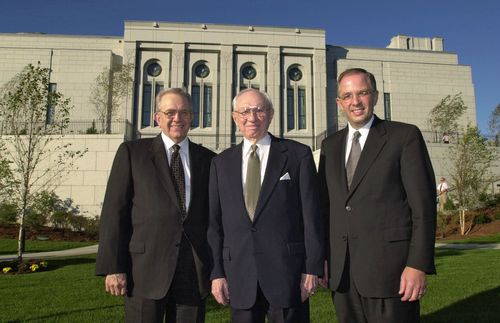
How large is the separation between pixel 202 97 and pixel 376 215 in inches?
1454

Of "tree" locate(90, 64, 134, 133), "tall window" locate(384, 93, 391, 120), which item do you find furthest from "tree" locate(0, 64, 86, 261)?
"tall window" locate(384, 93, 391, 120)

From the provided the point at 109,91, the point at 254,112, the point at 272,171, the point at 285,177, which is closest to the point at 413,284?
the point at 285,177

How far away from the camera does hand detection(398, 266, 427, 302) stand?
3.08m

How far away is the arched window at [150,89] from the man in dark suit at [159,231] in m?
35.1

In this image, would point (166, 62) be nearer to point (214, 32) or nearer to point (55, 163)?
point (214, 32)

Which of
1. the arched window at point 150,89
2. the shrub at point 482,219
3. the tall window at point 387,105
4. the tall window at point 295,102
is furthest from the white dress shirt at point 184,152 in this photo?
the tall window at point 387,105

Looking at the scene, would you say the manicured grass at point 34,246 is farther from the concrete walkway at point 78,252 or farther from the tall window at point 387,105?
the tall window at point 387,105

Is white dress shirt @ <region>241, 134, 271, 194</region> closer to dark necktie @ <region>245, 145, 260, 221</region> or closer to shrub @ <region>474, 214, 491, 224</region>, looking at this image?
dark necktie @ <region>245, 145, 260, 221</region>

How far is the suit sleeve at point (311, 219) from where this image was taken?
3312 mm

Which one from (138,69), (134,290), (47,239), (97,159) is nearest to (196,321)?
(134,290)

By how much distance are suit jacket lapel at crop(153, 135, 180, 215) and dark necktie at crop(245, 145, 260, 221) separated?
2.36 ft

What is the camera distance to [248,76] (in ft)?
131

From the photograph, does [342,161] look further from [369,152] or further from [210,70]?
[210,70]

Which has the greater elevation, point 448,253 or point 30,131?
point 30,131
